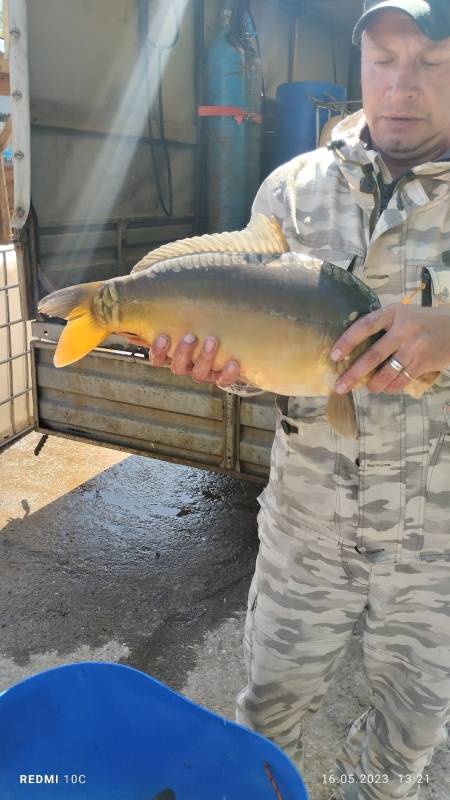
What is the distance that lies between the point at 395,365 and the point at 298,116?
490 centimetres

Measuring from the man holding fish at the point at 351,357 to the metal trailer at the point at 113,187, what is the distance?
1.35 metres

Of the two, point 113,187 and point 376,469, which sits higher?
point 113,187

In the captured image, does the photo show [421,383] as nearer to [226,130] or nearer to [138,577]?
[138,577]

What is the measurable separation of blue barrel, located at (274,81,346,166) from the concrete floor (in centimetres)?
302

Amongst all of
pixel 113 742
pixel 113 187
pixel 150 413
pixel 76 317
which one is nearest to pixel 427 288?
pixel 76 317

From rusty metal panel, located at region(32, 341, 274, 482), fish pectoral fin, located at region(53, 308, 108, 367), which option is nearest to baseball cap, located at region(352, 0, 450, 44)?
fish pectoral fin, located at region(53, 308, 108, 367)

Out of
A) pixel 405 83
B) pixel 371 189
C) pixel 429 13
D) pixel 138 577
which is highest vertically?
pixel 429 13

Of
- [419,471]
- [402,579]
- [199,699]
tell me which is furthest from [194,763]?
[199,699]

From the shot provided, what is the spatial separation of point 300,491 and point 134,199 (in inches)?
144

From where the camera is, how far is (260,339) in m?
1.65

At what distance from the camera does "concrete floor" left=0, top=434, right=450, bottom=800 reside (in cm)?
283

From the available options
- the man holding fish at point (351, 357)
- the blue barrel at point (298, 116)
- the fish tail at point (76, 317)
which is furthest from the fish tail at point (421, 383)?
the blue barrel at point (298, 116)

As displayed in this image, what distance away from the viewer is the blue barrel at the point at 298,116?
5672 millimetres

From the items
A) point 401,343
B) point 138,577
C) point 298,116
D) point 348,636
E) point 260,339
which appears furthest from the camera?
point 298,116
